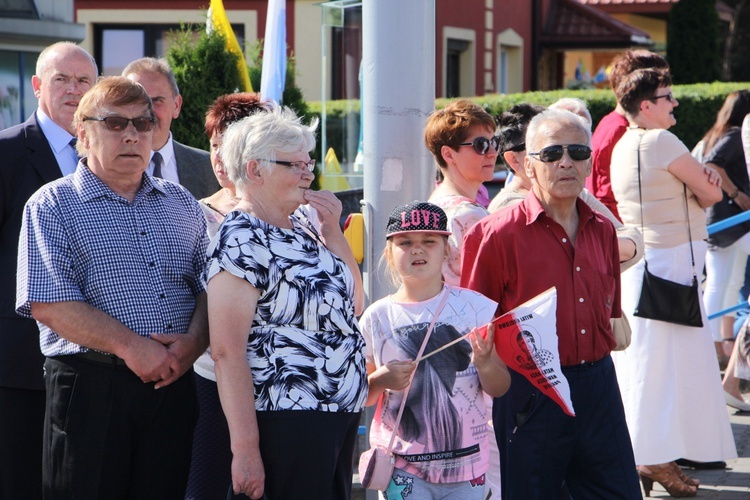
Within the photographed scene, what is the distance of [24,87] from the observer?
9781mm

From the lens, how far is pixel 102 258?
348cm

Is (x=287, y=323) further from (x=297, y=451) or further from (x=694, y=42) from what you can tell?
(x=694, y=42)

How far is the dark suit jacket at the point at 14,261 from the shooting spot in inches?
158

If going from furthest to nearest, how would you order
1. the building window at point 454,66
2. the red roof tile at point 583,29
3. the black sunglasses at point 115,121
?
the red roof tile at point 583,29 → the building window at point 454,66 → the black sunglasses at point 115,121

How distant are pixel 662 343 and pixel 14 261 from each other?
344 cm

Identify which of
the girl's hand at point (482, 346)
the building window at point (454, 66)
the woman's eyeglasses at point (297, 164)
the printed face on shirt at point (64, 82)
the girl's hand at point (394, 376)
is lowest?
the girl's hand at point (394, 376)

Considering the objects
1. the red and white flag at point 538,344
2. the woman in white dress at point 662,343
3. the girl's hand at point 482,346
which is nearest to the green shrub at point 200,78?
the woman in white dress at point 662,343

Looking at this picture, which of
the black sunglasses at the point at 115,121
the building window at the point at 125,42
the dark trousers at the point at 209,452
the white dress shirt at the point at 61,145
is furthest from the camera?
the building window at the point at 125,42

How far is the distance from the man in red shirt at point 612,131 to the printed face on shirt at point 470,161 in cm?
167

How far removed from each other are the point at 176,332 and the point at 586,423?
60.1 inches

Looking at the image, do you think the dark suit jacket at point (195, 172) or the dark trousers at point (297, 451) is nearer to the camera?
the dark trousers at point (297, 451)

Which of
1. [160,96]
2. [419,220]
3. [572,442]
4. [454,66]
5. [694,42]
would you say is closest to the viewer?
[419,220]

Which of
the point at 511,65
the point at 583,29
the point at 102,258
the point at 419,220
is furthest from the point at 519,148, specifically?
the point at 583,29

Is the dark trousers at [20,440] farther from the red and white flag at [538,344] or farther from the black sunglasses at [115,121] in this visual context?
the red and white flag at [538,344]
